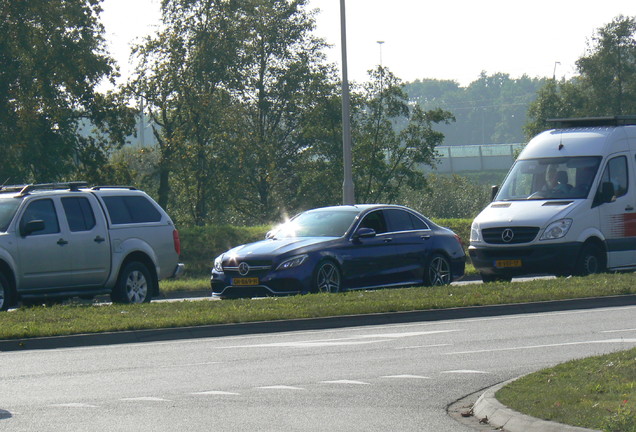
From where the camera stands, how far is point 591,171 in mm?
21188

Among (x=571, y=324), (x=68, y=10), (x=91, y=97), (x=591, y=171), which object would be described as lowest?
(x=571, y=324)

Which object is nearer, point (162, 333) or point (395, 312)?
point (162, 333)

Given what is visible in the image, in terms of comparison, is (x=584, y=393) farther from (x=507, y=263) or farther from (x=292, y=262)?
(x=507, y=263)

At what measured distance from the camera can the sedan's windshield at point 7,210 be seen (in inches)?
683

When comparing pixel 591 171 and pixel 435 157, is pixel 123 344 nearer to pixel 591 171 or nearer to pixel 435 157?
pixel 591 171

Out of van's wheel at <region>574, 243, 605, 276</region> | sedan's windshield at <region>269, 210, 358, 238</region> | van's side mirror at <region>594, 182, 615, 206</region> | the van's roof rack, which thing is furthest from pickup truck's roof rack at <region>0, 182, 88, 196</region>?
the van's roof rack

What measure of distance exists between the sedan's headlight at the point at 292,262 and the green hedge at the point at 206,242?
43.1 feet

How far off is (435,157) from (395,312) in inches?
1293

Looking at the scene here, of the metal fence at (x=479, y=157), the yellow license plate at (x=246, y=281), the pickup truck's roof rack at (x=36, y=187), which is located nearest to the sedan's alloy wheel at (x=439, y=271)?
the yellow license plate at (x=246, y=281)

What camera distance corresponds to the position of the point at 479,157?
3499 inches

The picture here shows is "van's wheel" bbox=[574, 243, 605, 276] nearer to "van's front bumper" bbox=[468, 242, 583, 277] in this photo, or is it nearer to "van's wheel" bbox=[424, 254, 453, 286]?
"van's front bumper" bbox=[468, 242, 583, 277]

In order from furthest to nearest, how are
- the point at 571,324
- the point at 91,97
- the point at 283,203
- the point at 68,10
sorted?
the point at 283,203
the point at 91,97
the point at 68,10
the point at 571,324

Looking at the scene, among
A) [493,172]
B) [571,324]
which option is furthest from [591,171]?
[493,172]

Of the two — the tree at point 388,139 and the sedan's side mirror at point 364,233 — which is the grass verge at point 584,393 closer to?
the sedan's side mirror at point 364,233
